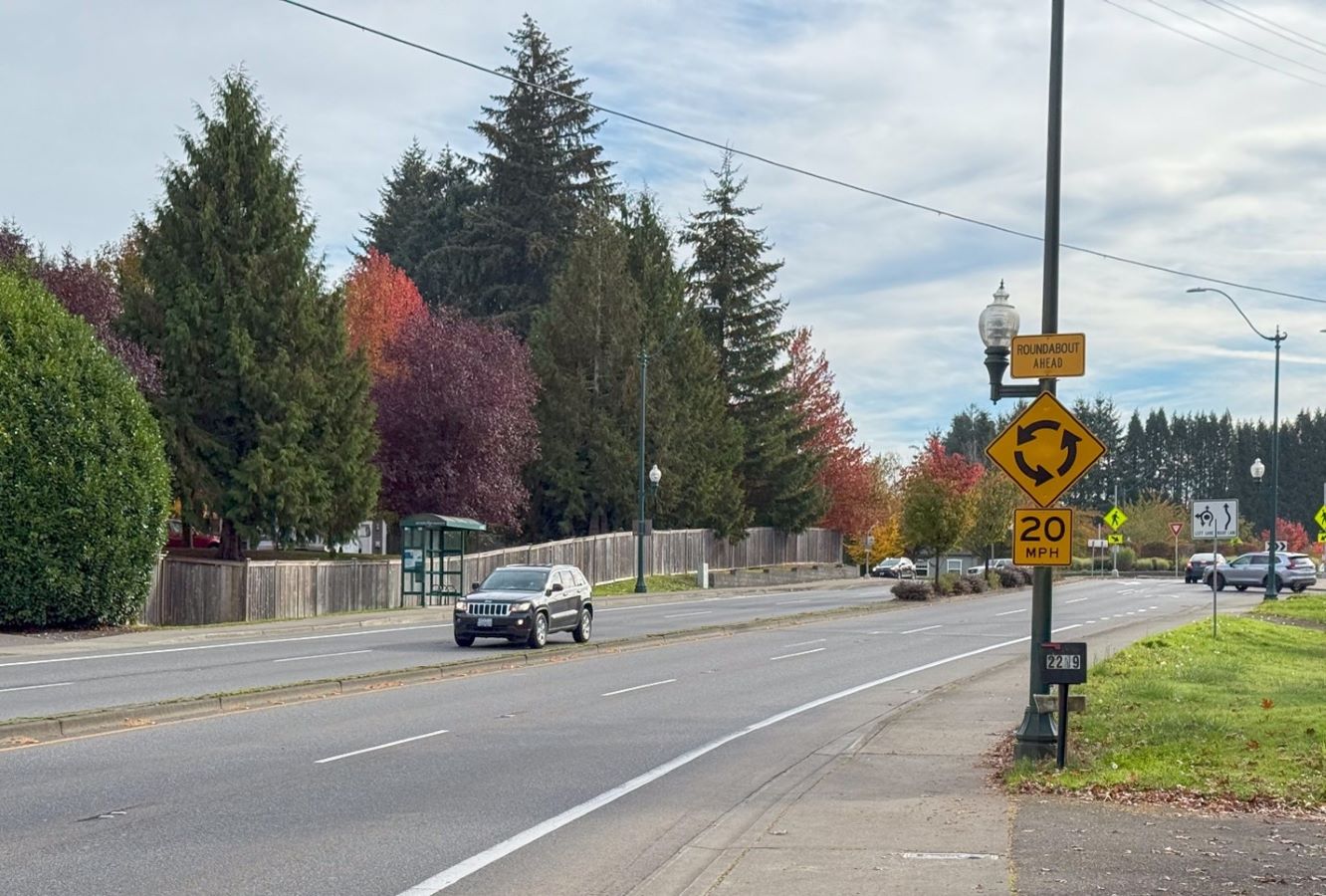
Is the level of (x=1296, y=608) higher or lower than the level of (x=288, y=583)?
lower

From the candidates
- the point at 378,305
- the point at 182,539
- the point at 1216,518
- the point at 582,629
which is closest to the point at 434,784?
the point at 582,629

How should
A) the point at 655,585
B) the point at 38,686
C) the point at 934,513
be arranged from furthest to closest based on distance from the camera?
the point at 655,585
the point at 934,513
the point at 38,686

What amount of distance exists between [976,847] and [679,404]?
55247 millimetres

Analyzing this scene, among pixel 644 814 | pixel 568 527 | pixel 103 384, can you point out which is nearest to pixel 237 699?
pixel 644 814

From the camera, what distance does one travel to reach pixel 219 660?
79.3ft

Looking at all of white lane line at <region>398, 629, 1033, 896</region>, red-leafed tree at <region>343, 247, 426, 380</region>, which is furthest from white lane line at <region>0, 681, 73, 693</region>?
red-leafed tree at <region>343, 247, 426, 380</region>

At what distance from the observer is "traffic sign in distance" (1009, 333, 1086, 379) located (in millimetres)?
12773

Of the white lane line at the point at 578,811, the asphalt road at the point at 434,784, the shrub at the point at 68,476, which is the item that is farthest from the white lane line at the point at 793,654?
the shrub at the point at 68,476

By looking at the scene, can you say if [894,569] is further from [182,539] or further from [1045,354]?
[1045,354]

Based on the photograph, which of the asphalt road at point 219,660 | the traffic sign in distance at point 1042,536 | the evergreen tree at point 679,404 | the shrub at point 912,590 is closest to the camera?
the traffic sign in distance at point 1042,536

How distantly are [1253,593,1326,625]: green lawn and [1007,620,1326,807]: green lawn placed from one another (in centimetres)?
1587

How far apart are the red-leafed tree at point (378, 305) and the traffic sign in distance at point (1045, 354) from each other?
43.0 meters

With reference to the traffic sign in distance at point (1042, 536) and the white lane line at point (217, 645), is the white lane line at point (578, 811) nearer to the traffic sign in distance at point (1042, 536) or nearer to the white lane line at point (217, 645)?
the traffic sign in distance at point (1042, 536)

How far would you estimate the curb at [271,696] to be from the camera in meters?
14.1
